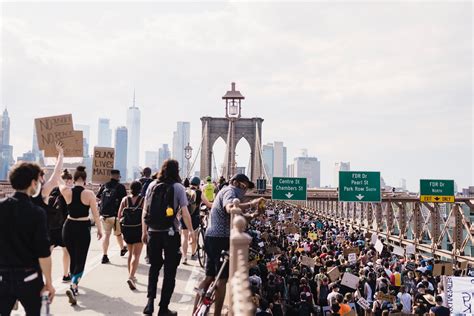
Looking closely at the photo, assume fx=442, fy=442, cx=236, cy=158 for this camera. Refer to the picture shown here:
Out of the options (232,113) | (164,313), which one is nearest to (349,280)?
(164,313)

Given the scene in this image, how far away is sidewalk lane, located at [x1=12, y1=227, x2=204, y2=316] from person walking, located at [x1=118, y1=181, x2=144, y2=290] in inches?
13.9

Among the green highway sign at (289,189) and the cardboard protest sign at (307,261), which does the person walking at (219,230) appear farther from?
the green highway sign at (289,189)

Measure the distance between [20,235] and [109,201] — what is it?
15.3 ft

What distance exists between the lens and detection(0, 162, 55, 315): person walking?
334 cm

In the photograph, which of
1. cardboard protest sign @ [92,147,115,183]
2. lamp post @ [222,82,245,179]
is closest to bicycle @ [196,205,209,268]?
cardboard protest sign @ [92,147,115,183]

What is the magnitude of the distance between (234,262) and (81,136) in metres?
6.53

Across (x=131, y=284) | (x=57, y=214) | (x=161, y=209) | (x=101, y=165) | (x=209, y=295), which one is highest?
(x=101, y=165)

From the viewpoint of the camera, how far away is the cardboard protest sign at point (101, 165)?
34.6ft

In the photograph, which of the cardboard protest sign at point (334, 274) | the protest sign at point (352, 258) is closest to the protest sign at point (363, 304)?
the cardboard protest sign at point (334, 274)

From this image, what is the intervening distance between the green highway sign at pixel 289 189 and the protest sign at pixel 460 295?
12.6m

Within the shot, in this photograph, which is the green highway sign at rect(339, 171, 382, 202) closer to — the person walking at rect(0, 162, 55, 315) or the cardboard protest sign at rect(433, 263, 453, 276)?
the cardboard protest sign at rect(433, 263, 453, 276)

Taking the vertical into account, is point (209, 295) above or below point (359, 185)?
below

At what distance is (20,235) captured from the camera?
132 inches

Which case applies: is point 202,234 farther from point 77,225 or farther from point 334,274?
point 334,274
